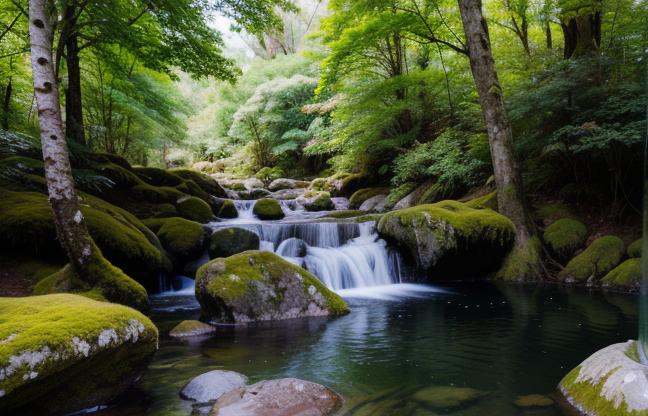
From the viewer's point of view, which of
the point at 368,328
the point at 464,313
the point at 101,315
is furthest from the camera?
the point at 464,313

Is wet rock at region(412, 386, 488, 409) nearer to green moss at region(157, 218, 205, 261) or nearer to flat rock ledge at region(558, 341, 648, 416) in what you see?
flat rock ledge at region(558, 341, 648, 416)

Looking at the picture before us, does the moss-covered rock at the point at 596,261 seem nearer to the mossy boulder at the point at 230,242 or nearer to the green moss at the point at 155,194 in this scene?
the mossy boulder at the point at 230,242

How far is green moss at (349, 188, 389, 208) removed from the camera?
1645cm

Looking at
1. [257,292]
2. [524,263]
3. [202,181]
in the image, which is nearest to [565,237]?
[524,263]

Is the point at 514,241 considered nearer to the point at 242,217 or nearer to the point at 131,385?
the point at 131,385

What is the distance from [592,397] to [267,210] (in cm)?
1266

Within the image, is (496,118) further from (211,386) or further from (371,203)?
(211,386)

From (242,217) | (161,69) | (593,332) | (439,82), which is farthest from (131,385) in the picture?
(439,82)

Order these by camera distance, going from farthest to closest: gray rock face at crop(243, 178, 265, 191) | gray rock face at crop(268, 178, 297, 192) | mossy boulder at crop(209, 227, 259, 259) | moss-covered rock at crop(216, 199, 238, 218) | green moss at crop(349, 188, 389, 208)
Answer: gray rock face at crop(243, 178, 265, 191), gray rock face at crop(268, 178, 297, 192), green moss at crop(349, 188, 389, 208), moss-covered rock at crop(216, 199, 238, 218), mossy boulder at crop(209, 227, 259, 259)

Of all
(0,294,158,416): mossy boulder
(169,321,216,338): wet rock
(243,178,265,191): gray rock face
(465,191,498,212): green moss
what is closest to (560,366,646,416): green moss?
(0,294,158,416): mossy boulder

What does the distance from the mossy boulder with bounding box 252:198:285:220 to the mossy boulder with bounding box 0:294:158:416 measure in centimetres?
1121

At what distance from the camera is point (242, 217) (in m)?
14.5

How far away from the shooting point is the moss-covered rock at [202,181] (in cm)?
1497

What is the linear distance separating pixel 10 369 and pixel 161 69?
8.57 m
